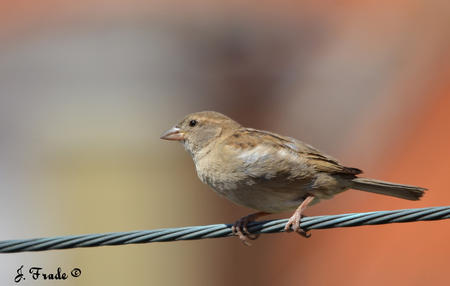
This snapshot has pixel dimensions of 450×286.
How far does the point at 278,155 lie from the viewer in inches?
222

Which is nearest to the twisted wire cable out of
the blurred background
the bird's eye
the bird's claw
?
the bird's claw

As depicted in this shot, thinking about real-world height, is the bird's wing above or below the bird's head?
below

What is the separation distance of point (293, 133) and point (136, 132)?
3.69 m

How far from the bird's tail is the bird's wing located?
0.10 meters

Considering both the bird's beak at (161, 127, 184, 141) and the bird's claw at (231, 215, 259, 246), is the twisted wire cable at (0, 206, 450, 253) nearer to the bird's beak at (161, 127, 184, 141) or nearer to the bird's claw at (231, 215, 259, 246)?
the bird's claw at (231, 215, 259, 246)

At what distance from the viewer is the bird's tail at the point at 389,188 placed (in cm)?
564

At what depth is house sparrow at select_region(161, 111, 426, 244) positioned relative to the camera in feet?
18.3

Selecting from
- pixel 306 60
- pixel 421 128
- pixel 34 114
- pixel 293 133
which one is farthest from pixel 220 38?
pixel 421 128

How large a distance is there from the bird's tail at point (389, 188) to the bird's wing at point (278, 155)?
0.34 feet

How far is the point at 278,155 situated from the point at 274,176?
6.5 inches

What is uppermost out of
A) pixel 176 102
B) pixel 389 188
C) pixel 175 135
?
pixel 176 102

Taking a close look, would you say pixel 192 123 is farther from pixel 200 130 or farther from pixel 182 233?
pixel 182 233

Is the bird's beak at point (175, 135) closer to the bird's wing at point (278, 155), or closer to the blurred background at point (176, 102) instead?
the bird's wing at point (278, 155)

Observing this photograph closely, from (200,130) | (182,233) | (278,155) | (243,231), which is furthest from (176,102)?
(182,233)
